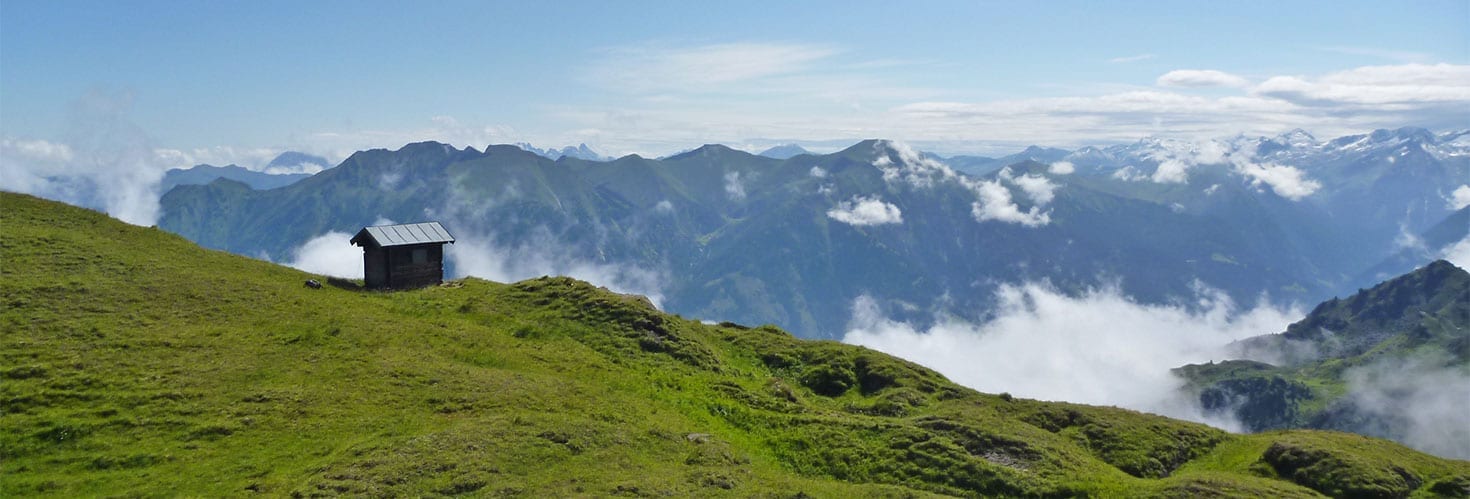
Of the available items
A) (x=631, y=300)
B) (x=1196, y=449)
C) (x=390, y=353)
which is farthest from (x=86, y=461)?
(x=1196, y=449)

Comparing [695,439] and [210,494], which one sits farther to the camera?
[695,439]

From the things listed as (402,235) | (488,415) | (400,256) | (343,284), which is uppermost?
(402,235)

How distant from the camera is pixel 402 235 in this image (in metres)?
63.5

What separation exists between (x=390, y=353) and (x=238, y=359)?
23.5ft

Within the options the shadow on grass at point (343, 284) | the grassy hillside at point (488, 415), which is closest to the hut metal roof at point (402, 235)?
the shadow on grass at point (343, 284)

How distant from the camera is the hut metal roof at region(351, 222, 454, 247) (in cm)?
6106

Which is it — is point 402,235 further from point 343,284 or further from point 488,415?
point 488,415

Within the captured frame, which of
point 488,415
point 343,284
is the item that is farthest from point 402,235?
point 488,415

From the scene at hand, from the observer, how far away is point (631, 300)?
59.0m

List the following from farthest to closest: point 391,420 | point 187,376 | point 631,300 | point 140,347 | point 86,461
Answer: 1. point 631,300
2. point 140,347
3. point 187,376
4. point 391,420
5. point 86,461

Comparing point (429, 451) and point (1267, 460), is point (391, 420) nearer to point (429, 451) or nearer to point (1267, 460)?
point (429, 451)

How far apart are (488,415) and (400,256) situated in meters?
33.3

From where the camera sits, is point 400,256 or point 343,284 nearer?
point 343,284

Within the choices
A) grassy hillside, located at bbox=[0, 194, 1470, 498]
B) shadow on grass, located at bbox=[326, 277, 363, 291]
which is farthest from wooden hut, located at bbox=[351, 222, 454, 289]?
grassy hillside, located at bbox=[0, 194, 1470, 498]
